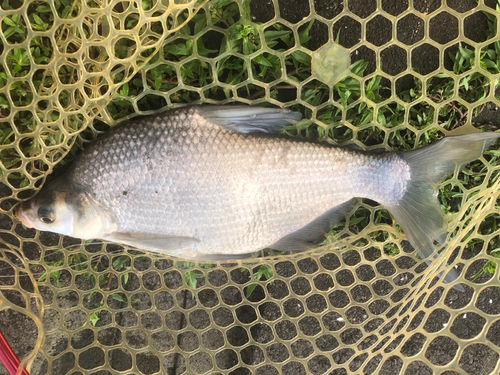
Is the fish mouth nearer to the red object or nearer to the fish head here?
the fish head

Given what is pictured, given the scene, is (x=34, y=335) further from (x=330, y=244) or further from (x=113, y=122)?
(x=330, y=244)

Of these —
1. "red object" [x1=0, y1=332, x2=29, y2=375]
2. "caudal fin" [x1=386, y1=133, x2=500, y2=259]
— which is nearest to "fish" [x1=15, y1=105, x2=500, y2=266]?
"caudal fin" [x1=386, y1=133, x2=500, y2=259]

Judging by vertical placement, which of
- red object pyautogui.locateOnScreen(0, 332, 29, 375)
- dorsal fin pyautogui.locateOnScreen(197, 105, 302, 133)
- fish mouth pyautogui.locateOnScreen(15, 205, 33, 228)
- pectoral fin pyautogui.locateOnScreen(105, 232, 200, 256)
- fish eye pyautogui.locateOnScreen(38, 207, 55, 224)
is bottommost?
red object pyautogui.locateOnScreen(0, 332, 29, 375)

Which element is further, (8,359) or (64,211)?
(64,211)

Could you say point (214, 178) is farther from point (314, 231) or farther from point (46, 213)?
point (46, 213)

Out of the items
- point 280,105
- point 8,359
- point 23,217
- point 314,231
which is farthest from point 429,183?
point 8,359

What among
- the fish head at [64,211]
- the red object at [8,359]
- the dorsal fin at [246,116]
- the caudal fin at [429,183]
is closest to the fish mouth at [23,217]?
the fish head at [64,211]

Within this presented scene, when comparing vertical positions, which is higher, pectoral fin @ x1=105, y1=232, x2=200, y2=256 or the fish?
the fish

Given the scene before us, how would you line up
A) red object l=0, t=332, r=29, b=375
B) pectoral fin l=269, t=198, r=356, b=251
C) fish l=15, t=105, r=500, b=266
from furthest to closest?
pectoral fin l=269, t=198, r=356, b=251, fish l=15, t=105, r=500, b=266, red object l=0, t=332, r=29, b=375
